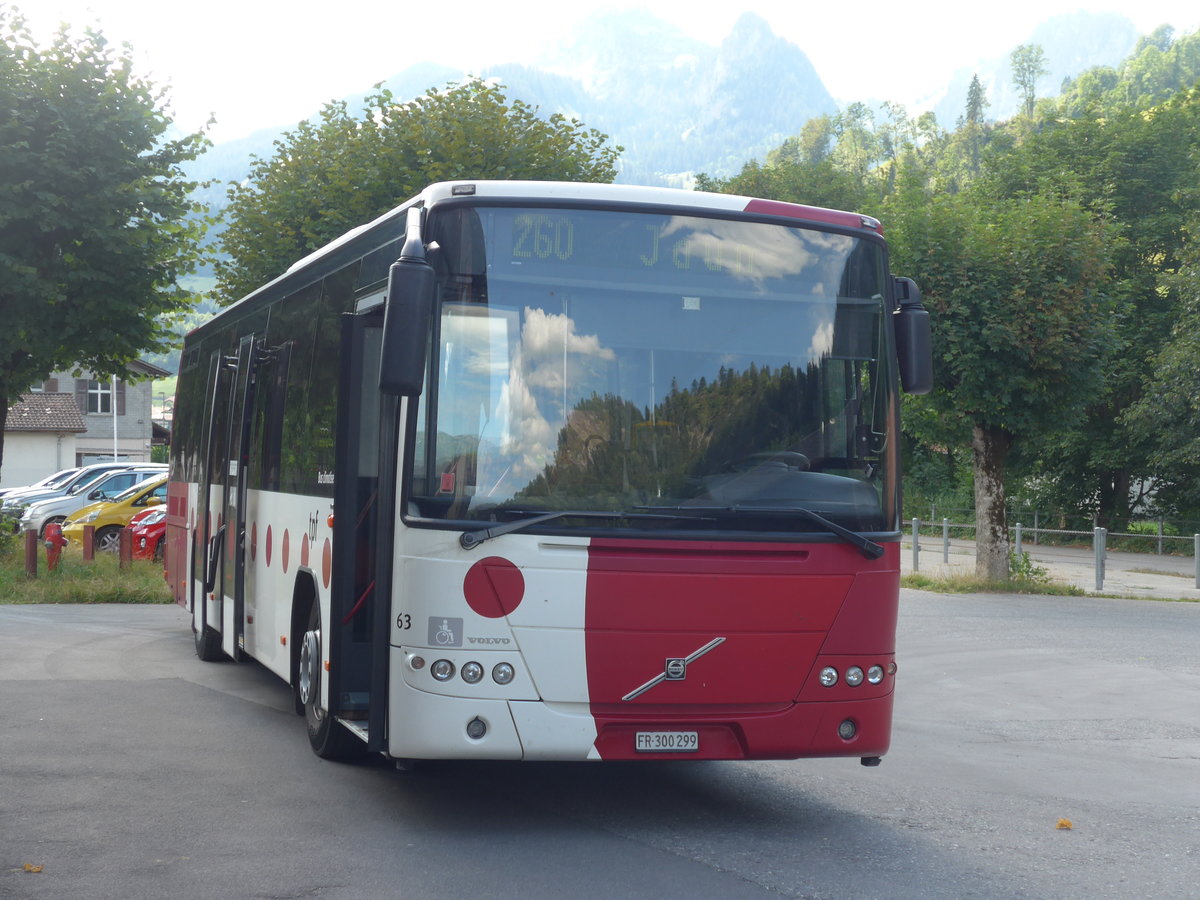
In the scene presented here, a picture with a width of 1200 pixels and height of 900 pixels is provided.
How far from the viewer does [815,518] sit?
6.91 meters

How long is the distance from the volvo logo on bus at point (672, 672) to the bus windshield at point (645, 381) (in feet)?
1.99

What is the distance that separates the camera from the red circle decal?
662cm

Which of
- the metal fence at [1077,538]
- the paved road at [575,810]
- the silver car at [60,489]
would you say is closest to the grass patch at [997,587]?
the metal fence at [1077,538]

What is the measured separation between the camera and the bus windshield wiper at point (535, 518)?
6.60 metres

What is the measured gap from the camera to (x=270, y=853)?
6.35 m

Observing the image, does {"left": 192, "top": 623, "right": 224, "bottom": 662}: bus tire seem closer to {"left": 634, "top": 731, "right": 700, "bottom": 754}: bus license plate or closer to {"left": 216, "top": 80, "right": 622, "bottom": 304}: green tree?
{"left": 634, "top": 731, "right": 700, "bottom": 754}: bus license plate

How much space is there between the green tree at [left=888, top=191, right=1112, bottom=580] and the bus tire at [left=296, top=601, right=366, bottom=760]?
1485cm

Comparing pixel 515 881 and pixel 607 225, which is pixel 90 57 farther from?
pixel 515 881

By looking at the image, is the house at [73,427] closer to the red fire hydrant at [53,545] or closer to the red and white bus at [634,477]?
the red fire hydrant at [53,545]

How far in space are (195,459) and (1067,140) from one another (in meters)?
34.5

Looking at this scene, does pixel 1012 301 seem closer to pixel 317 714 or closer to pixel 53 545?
pixel 53 545

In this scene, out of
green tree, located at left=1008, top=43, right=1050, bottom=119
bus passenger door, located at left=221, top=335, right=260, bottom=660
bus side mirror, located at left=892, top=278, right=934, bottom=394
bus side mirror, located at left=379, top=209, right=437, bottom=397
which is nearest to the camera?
bus side mirror, located at left=379, top=209, right=437, bottom=397

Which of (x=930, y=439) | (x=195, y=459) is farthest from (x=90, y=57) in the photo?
(x=930, y=439)

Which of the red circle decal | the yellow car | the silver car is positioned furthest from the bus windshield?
the silver car
